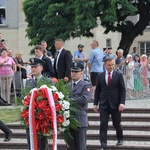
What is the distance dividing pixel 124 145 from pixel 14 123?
3627 mm

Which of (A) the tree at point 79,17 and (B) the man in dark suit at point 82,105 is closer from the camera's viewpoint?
(B) the man in dark suit at point 82,105

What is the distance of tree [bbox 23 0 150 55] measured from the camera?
100 feet

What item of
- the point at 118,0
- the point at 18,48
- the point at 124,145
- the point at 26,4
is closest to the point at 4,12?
the point at 18,48

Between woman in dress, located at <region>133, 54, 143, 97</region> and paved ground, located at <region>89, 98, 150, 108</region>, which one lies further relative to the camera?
woman in dress, located at <region>133, 54, 143, 97</region>

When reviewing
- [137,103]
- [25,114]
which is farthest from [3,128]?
[137,103]

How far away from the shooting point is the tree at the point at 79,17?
30531 mm

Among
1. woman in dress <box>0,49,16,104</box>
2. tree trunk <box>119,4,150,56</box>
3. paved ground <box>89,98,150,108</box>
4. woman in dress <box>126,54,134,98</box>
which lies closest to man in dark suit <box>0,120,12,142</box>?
paved ground <box>89,98,150,108</box>

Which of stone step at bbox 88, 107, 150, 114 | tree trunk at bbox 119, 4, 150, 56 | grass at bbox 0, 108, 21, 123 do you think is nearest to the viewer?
grass at bbox 0, 108, 21, 123

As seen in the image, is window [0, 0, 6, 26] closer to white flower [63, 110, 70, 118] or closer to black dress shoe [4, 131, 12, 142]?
black dress shoe [4, 131, 12, 142]

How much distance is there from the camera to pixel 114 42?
39625 millimetres

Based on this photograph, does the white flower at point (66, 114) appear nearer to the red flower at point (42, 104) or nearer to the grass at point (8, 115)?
the red flower at point (42, 104)

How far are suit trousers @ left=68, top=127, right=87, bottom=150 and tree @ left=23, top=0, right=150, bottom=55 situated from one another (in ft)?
63.3

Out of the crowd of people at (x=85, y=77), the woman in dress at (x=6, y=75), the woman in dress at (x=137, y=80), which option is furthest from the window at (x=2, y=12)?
the woman in dress at (x=6, y=75)

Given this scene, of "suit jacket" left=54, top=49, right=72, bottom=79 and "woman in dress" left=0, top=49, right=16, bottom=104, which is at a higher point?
"suit jacket" left=54, top=49, right=72, bottom=79
